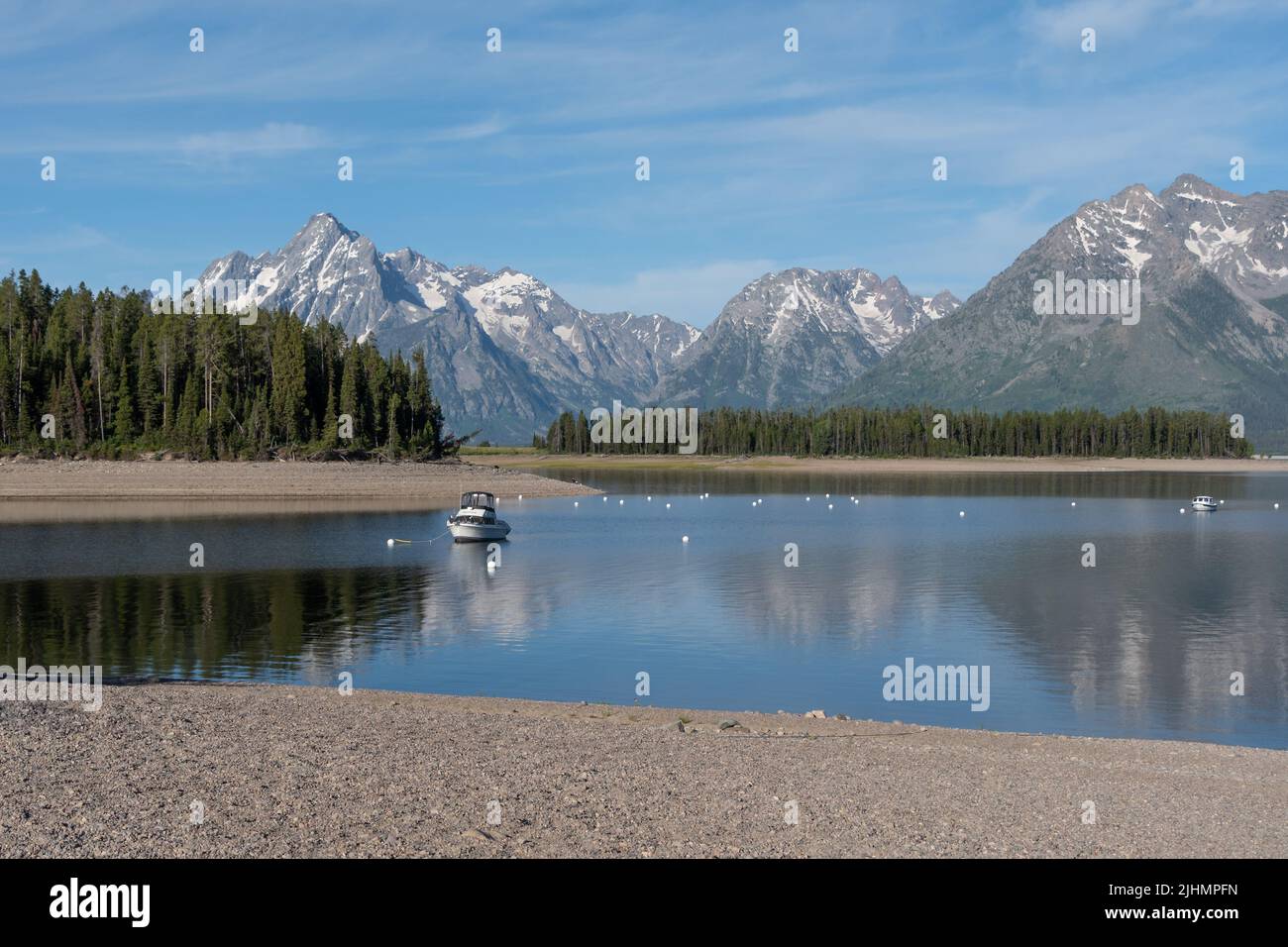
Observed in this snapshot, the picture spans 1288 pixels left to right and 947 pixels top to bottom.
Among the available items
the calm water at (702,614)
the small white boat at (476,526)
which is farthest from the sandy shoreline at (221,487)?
the small white boat at (476,526)

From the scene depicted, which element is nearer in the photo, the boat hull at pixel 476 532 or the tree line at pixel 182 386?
the boat hull at pixel 476 532

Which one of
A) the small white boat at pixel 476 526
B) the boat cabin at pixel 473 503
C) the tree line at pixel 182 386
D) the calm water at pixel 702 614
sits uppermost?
the tree line at pixel 182 386

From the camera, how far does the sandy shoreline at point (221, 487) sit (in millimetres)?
117500

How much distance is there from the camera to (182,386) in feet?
520

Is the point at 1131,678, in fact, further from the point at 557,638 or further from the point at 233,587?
the point at 233,587

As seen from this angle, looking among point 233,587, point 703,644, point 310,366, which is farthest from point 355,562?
point 310,366

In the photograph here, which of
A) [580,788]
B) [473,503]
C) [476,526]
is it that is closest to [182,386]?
[473,503]

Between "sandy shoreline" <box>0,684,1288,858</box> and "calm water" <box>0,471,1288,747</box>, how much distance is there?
764cm

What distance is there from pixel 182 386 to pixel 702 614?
128090 millimetres

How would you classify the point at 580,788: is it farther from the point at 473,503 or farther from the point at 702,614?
the point at 473,503

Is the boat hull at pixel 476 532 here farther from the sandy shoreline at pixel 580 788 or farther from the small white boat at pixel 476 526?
the sandy shoreline at pixel 580 788

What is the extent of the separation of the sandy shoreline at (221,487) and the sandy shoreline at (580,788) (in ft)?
301

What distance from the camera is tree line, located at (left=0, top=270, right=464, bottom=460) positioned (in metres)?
145
